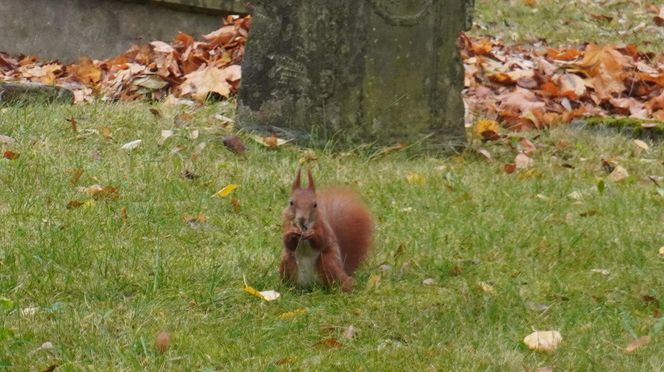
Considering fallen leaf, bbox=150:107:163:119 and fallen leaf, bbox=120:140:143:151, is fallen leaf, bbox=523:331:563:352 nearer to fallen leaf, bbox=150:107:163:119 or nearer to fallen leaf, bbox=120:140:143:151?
fallen leaf, bbox=120:140:143:151

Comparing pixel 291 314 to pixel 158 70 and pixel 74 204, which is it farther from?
pixel 158 70

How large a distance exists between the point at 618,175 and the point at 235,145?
6.67ft

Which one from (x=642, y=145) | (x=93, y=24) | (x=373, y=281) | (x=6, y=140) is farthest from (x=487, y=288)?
(x=93, y=24)

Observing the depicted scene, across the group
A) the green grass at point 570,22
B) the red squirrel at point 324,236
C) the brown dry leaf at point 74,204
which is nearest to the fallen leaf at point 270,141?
the brown dry leaf at point 74,204

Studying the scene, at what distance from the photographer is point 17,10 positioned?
1009cm

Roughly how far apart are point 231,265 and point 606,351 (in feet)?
4.68

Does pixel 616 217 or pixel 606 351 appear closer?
pixel 606 351

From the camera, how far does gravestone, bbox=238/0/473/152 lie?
670cm

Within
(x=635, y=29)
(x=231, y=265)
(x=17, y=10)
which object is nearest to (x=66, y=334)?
(x=231, y=265)

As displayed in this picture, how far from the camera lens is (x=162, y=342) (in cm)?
386

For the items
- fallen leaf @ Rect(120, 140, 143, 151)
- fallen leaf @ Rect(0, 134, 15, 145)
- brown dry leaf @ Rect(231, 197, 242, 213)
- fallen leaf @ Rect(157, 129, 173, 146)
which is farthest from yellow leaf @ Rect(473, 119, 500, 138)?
fallen leaf @ Rect(0, 134, 15, 145)

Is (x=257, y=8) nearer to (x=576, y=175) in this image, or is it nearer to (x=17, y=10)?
(x=576, y=175)

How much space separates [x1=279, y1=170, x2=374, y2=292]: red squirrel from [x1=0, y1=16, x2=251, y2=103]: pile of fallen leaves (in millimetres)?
3360

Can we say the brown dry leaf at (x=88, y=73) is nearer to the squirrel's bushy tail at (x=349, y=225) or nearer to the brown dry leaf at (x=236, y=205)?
the brown dry leaf at (x=236, y=205)
